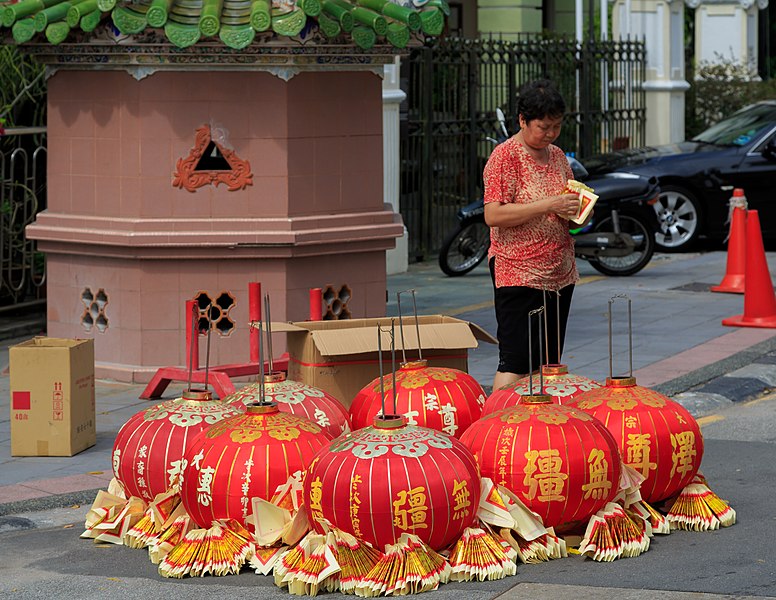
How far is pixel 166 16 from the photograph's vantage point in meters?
9.46

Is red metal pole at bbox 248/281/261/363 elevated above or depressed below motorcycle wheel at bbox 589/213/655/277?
below

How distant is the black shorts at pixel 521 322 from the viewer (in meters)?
7.51

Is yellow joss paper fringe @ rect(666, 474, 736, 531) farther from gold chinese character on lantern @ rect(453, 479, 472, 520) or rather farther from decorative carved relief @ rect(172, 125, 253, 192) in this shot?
decorative carved relief @ rect(172, 125, 253, 192)

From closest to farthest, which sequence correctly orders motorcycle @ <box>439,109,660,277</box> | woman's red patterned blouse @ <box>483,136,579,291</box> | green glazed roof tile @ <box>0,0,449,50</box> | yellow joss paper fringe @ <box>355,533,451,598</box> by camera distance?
yellow joss paper fringe @ <box>355,533,451,598</box> → woman's red patterned blouse @ <box>483,136,579,291</box> → green glazed roof tile @ <box>0,0,449,50</box> → motorcycle @ <box>439,109,660,277</box>

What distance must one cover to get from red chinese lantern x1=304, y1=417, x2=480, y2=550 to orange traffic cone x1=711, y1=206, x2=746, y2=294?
8.76 metres

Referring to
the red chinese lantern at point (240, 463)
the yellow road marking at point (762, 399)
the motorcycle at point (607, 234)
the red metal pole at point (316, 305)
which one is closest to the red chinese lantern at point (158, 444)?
the red chinese lantern at point (240, 463)

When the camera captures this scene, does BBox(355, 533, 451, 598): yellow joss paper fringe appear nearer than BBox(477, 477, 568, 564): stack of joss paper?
Yes

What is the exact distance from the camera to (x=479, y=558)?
5.79 meters

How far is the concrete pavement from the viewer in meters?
7.69

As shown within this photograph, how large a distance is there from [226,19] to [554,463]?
14.7 ft

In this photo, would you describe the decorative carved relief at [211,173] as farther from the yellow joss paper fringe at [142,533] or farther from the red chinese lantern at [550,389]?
the yellow joss paper fringe at [142,533]

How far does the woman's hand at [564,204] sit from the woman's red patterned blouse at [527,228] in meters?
0.13

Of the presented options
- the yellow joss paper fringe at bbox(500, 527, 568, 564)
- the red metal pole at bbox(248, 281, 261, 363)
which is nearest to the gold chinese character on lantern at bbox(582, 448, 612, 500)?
the yellow joss paper fringe at bbox(500, 527, 568, 564)

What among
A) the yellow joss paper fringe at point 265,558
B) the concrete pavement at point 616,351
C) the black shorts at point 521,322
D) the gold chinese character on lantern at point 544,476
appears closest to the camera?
the yellow joss paper fringe at point 265,558
